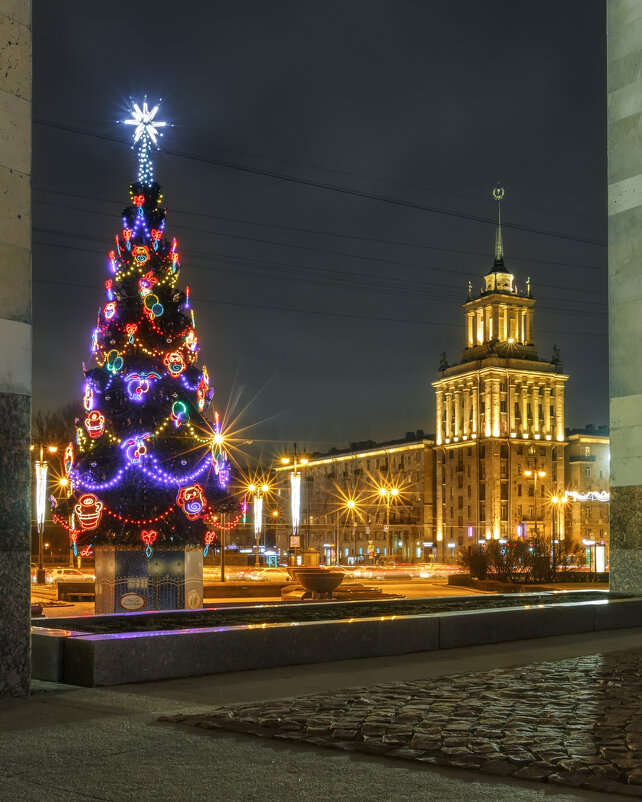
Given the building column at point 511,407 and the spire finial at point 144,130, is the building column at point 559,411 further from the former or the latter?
the spire finial at point 144,130

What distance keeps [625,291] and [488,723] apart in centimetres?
1362

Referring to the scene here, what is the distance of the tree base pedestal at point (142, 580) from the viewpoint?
24938 mm

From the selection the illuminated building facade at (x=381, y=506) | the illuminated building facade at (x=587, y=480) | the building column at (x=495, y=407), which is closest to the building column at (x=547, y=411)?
the illuminated building facade at (x=587, y=480)

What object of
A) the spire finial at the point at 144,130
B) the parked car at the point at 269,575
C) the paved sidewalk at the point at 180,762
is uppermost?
the spire finial at the point at 144,130

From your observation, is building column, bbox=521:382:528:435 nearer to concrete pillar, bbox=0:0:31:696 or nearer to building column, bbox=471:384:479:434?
building column, bbox=471:384:479:434

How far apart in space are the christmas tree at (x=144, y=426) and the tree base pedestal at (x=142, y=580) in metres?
0.24

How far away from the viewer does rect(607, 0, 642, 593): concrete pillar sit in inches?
797

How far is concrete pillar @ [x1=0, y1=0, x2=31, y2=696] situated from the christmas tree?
45.5 feet

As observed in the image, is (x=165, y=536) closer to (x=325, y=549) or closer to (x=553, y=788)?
(x=553, y=788)

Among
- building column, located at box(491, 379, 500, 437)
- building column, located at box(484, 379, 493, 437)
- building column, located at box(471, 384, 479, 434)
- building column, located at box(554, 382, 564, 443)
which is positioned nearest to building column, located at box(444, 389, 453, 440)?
building column, located at box(471, 384, 479, 434)

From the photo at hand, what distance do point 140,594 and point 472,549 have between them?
38.0m

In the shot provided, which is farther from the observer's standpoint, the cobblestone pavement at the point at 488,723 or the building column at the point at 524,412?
the building column at the point at 524,412

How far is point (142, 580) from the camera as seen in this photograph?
25.0 meters

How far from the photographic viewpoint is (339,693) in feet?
34.1
